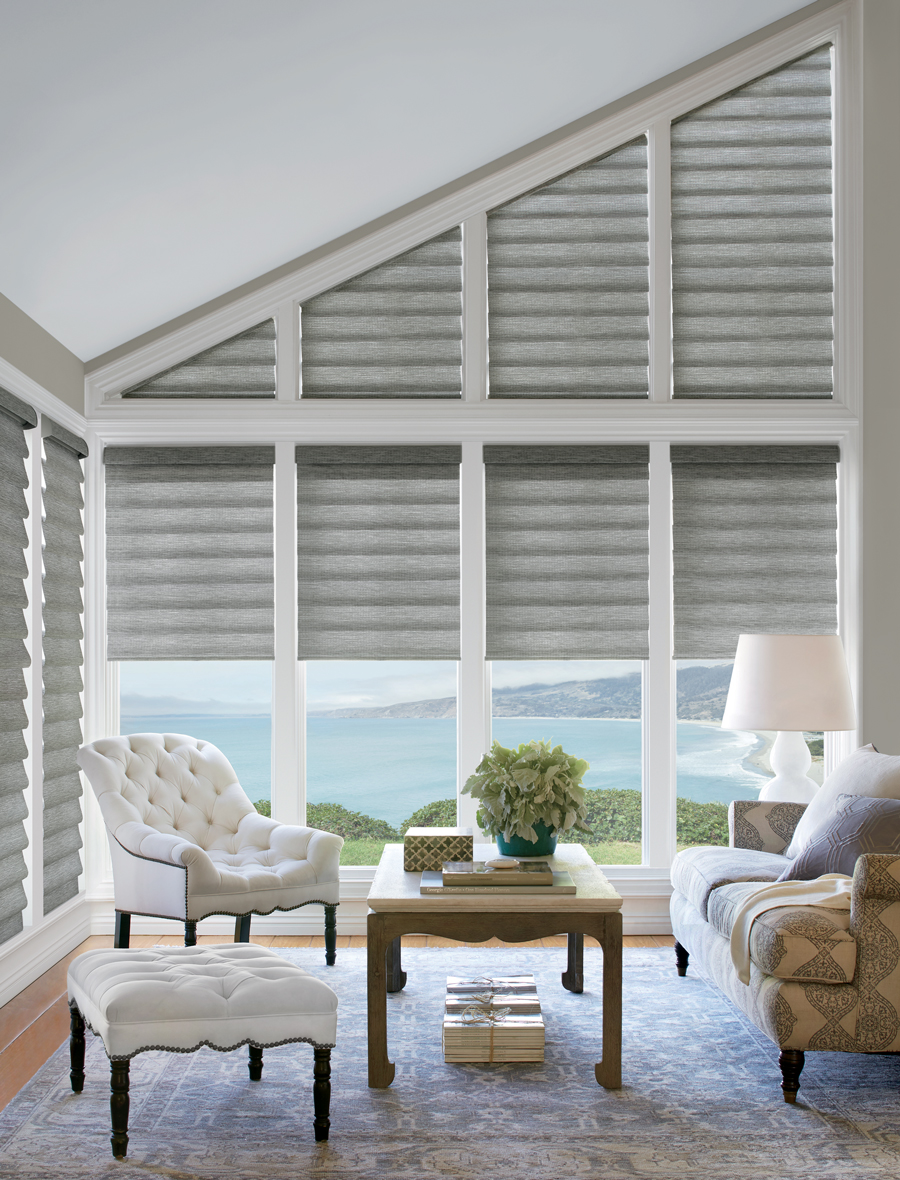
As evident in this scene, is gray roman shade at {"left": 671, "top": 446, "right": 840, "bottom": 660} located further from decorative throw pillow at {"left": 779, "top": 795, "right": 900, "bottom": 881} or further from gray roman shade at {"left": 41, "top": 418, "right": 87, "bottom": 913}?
gray roman shade at {"left": 41, "top": 418, "right": 87, "bottom": 913}

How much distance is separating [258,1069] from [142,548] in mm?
2599

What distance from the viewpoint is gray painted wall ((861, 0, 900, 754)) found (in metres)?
4.36

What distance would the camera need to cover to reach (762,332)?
460 centimetres

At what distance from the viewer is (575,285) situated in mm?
4625

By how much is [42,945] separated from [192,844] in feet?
3.41

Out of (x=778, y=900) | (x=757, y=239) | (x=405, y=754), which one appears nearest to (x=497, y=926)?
(x=778, y=900)

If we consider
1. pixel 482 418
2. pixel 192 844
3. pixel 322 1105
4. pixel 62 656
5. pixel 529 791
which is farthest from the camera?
pixel 482 418

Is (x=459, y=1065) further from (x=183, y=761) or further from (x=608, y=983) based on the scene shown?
(x=183, y=761)

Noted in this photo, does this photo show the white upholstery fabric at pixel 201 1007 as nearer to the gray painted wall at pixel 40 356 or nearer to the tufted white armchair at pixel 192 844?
the tufted white armchair at pixel 192 844

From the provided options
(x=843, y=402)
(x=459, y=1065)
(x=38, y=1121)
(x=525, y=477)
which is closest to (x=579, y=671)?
(x=525, y=477)

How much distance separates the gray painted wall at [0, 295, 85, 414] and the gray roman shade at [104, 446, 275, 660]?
1.22ft

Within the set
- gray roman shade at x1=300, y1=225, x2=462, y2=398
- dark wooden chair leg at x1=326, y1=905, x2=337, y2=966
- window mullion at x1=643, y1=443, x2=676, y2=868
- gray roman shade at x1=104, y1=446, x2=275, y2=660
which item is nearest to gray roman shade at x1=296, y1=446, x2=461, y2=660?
gray roman shade at x1=104, y1=446, x2=275, y2=660

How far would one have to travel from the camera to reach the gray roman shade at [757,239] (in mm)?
4598

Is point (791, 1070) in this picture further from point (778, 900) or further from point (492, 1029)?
point (492, 1029)
